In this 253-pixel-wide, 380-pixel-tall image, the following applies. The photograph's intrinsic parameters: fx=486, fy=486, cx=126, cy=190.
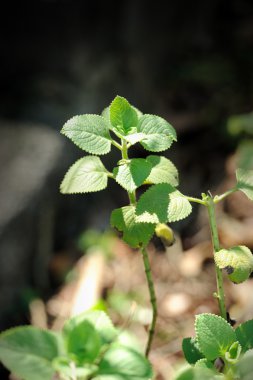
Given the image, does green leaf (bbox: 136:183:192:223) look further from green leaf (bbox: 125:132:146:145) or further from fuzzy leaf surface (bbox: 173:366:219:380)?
fuzzy leaf surface (bbox: 173:366:219:380)

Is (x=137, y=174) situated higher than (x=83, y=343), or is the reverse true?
(x=137, y=174)

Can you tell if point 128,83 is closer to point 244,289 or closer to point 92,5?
point 92,5

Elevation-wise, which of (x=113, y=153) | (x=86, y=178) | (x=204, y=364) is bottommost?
(x=204, y=364)

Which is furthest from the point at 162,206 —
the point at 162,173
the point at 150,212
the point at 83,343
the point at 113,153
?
the point at 113,153

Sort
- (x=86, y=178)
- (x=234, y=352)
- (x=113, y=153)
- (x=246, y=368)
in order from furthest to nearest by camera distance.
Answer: (x=113, y=153), (x=86, y=178), (x=234, y=352), (x=246, y=368)

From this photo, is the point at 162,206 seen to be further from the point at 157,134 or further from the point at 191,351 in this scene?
the point at 191,351

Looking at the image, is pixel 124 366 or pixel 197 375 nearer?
pixel 197 375

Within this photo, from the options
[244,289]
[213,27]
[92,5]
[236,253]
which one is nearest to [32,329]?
[236,253]

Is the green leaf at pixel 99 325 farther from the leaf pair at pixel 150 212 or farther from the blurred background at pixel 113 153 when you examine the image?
the blurred background at pixel 113 153
